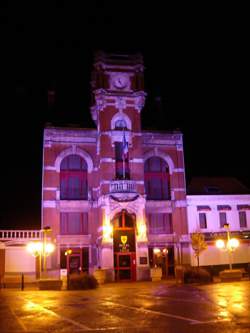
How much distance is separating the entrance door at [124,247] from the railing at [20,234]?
715cm

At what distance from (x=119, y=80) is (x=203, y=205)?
1538cm

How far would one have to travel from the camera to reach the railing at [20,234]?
1448 inches

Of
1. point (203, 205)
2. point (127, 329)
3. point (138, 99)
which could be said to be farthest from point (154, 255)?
point (127, 329)

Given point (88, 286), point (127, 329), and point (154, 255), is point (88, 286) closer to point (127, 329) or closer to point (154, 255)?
point (154, 255)

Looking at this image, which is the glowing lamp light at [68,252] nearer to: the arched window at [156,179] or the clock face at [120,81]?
the arched window at [156,179]

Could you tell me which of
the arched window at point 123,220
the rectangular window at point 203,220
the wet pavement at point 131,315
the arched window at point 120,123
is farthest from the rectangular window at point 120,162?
the wet pavement at point 131,315

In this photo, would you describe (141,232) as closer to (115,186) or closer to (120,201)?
(120,201)

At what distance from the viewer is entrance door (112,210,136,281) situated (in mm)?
37844

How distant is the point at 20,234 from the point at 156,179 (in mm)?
14434

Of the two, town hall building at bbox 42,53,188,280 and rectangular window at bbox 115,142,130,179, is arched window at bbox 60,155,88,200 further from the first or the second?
rectangular window at bbox 115,142,130,179

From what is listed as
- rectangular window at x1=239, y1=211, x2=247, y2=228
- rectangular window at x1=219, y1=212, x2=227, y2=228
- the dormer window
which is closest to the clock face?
the dormer window

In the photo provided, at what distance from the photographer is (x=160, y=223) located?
41.6m

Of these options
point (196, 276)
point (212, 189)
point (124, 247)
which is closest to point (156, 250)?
point (124, 247)

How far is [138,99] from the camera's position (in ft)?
134
